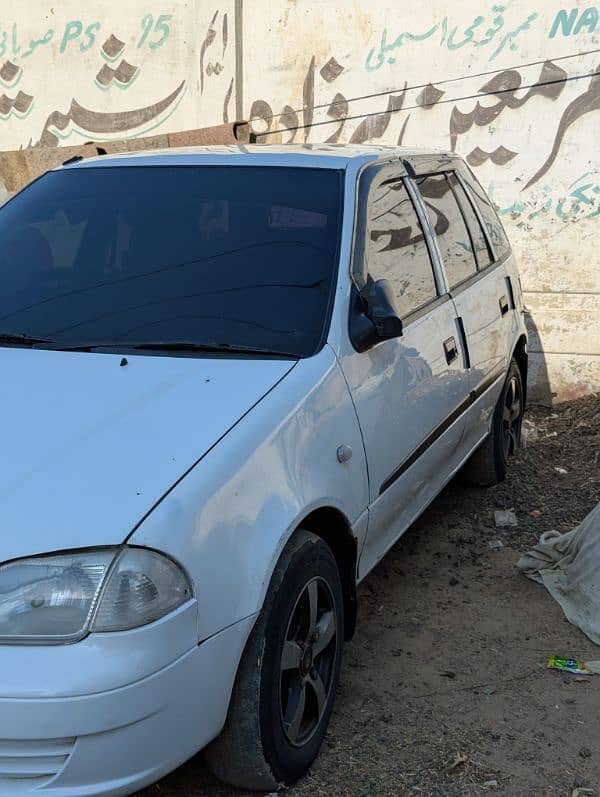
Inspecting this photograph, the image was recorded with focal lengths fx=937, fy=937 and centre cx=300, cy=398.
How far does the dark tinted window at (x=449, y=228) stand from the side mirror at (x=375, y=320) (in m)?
1.12

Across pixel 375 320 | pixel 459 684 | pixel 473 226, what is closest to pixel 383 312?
pixel 375 320

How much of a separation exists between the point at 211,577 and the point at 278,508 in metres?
0.33

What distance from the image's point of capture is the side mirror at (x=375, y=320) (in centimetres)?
305

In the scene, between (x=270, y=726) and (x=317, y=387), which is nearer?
(x=270, y=726)

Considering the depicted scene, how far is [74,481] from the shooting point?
2.23 metres

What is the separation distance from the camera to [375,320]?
3.09 meters

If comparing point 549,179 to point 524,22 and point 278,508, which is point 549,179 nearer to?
point 524,22

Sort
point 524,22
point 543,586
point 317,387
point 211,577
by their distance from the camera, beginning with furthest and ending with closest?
1. point 524,22
2. point 543,586
3. point 317,387
4. point 211,577

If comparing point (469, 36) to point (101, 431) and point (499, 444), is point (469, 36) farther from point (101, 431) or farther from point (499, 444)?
point (101, 431)

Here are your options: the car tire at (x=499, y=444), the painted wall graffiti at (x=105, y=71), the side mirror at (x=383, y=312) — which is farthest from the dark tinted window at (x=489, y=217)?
the painted wall graffiti at (x=105, y=71)


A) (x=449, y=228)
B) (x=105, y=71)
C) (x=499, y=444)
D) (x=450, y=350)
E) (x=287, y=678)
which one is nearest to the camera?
(x=287, y=678)

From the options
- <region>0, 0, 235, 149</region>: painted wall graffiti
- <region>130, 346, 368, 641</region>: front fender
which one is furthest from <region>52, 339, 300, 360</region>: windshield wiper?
<region>0, 0, 235, 149</region>: painted wall graffiti

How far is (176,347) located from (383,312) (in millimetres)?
687

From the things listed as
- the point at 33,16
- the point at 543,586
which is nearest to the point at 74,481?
the point at 543,586
